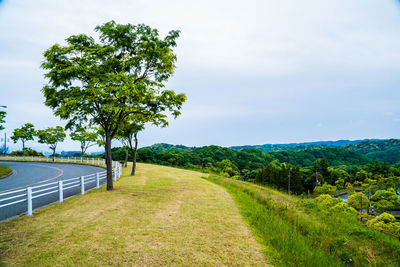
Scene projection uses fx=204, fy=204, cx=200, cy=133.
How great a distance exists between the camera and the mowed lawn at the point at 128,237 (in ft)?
15.9

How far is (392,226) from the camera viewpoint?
25.4 meters

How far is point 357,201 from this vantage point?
142 feet

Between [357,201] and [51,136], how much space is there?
6999 centimetres

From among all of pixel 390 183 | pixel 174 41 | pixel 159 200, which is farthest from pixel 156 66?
pixel 390 183

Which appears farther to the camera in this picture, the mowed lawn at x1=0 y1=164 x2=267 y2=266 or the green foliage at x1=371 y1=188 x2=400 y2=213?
the green foliage at x1=371 y1=188 x2=400 y2=213

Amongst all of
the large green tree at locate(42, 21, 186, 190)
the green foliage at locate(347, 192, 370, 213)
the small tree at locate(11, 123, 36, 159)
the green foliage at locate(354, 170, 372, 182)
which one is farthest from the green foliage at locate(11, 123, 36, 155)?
the green foliage at locate(354, 170, 372, 182)

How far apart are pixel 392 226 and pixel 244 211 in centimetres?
2847

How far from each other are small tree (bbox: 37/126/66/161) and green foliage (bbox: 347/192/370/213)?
65737 mm

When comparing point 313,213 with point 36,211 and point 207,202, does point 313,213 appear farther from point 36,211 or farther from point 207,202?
point 36,211

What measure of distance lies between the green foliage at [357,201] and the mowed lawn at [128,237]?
46376 millimetres

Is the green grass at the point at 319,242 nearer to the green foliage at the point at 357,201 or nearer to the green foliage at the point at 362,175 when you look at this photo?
the green foliage at the point at 357,201

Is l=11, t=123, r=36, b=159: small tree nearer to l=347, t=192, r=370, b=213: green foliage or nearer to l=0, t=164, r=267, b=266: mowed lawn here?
l=0, t=164, r=267, b=266: mowed lawn

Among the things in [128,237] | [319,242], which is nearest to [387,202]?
[319,242]

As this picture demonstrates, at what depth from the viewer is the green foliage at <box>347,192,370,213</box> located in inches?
1681
